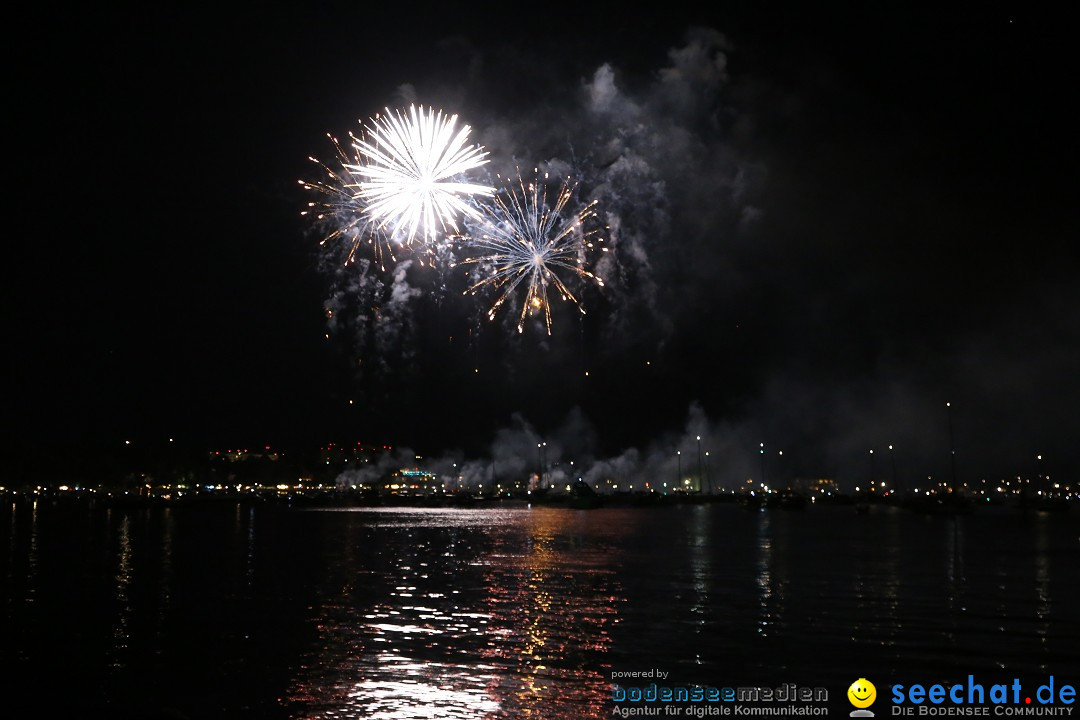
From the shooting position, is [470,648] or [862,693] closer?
[862,693]

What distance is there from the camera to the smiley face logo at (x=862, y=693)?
1406cm

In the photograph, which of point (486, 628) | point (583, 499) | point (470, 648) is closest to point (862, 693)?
point (470, 648)

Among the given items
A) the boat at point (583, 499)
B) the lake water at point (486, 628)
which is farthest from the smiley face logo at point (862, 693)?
the boat at point (583, 499)

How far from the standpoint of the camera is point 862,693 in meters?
14.5

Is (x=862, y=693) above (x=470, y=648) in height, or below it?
above

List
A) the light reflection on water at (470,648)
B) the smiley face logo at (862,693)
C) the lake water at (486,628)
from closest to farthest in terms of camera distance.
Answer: the light reflection on water at (470,648)
the smiley face logo at (862,693)
the lake water at (486,628)

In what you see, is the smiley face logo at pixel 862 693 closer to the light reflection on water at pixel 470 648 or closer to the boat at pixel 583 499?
the light reflection on water at pixel 470 648

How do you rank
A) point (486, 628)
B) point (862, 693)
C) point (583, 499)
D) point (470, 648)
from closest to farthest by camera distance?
point (862, 693), point (470, 648), point (486, 628), point (583, 499)

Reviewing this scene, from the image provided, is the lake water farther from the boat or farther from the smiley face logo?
the boat

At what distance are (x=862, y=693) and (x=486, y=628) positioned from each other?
8428 mm

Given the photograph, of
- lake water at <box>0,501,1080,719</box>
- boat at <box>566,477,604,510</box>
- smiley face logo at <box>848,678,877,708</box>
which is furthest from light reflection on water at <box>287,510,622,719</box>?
boat at <box>566,477,604,510</box>

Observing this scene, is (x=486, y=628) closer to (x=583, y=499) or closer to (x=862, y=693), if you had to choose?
(x=862, y=693)

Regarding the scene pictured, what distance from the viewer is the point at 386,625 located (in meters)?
20.9

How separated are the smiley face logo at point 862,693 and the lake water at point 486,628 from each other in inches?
12.6
